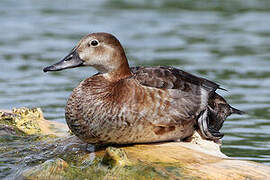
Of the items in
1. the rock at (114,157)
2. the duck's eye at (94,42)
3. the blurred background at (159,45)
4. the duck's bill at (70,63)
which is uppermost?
the duck's eye at (94,42)

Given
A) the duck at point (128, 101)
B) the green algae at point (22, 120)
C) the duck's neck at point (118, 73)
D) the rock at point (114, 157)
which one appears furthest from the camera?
the green algae at point (22, 120)

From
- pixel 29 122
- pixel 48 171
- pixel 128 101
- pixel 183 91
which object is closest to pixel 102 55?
pixel 128 101

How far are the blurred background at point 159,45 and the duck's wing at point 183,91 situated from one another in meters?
1.18

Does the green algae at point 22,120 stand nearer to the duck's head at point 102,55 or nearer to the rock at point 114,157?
the duck's head at point 102,55

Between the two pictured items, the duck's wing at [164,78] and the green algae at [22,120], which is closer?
the duck's wing at [164,78]

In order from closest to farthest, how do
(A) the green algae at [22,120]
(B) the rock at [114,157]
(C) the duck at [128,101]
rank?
(B) the rock at [114,157]
(C) the duck at [128,101]
(A) the green algae at [22,120]

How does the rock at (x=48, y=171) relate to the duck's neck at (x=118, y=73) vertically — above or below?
below

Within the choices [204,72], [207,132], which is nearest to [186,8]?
[204,72]

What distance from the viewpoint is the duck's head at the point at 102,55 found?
623cm

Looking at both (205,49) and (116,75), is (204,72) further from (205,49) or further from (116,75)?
(116,75)

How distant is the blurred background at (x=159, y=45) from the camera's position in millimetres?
9477

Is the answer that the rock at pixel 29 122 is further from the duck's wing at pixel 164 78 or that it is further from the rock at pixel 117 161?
the duck's wing at pixel 164 78

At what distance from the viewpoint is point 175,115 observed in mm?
6215

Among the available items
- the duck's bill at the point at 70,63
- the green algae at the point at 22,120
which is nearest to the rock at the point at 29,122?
the green algae at the point at 22,120
